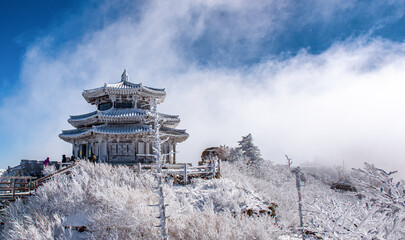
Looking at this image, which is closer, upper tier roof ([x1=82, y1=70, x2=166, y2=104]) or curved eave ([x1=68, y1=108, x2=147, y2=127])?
curved eave ([x1=68, y1=108, x2=147, y2=127])

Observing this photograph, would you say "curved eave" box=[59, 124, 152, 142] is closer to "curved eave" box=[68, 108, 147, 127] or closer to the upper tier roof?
"curved eave" box=[68, 108, 147, 127]

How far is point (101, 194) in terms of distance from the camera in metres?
11.3

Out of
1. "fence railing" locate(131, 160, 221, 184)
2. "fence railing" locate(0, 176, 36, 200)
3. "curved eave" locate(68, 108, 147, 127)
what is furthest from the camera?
"curved eave" locate(68, 108, 147, 127)

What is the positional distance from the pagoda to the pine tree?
14.0 meters

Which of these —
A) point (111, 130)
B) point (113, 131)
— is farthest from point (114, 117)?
point (113, 131)

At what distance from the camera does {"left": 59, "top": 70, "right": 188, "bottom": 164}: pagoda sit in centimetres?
2052

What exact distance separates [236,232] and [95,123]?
17227 mm

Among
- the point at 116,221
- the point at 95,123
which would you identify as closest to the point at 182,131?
the point at 95,123

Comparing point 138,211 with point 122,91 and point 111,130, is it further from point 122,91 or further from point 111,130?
point 122,91

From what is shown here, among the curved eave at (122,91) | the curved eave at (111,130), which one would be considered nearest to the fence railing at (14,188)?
the curved eave at (111,130)

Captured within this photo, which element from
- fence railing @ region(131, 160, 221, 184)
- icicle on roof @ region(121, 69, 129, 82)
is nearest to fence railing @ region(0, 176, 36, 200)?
fence railing @ region(131, 160, 221, 184)

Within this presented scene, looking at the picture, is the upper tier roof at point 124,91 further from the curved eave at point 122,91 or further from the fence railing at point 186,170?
the fence railing at point 186,170

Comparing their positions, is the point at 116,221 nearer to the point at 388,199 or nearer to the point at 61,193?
the point at 61,193

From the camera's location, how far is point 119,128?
67.7 ft
